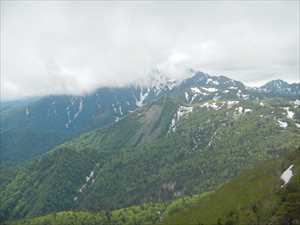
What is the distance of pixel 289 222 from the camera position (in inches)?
7790
